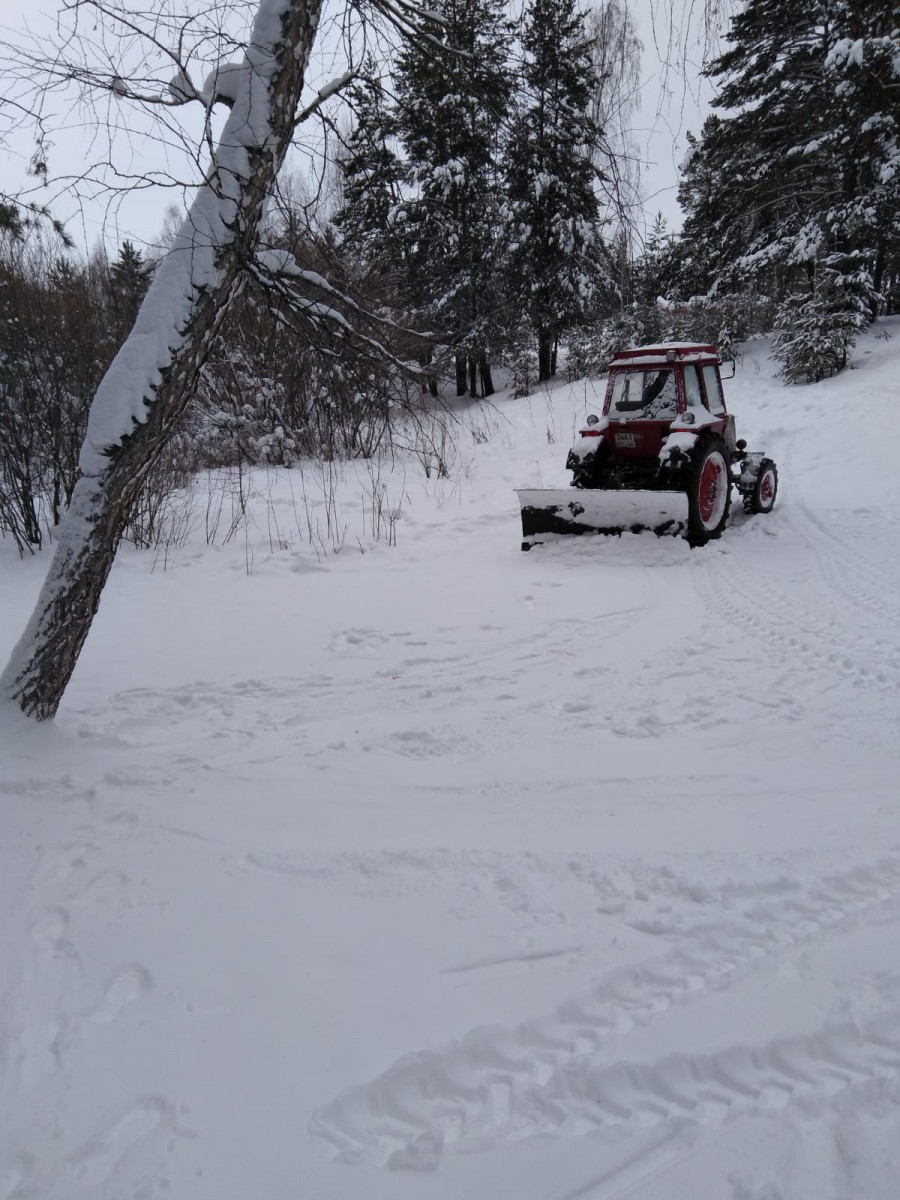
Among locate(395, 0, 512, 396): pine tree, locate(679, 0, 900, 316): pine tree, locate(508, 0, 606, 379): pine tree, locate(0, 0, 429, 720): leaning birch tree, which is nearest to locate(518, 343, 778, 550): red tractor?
locate(395, 0, 512, 396): pine tree

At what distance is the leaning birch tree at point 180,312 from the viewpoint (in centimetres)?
282

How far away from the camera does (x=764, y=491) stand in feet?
24.0

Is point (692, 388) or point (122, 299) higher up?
point (122, 299)

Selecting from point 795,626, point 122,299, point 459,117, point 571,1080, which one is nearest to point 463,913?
point 571,1080

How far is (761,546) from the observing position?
633 centimetres

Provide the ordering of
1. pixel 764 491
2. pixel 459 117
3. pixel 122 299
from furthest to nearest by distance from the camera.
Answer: pixel 122 299
pixel 764 491
pixel 459 117

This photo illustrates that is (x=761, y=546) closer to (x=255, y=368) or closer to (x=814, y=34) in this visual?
(x=255, y=368)

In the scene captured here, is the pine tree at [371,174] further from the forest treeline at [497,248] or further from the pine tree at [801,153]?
the pine tree at [801,153]

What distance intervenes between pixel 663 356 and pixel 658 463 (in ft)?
3.41

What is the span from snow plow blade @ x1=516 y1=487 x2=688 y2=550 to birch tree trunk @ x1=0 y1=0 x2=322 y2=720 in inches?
152

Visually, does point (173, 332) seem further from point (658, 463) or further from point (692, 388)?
point (692, 388)

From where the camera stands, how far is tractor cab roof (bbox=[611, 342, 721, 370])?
687 cm

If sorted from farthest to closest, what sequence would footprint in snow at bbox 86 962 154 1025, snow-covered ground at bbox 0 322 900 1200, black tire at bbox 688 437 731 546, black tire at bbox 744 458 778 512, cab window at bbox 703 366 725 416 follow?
cab window at bbox 703 366 725 416, black tire at bbox 744 458 778 512, black tire at bbox 688 437 731 546, footprint in snow at bbox 86 962 154 1025, snow-covered ground at bbox 0 322 900 1200

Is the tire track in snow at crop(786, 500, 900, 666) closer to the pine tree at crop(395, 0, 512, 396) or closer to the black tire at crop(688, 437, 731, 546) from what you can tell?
the black tire at crop(688, 437, 731, 546)
